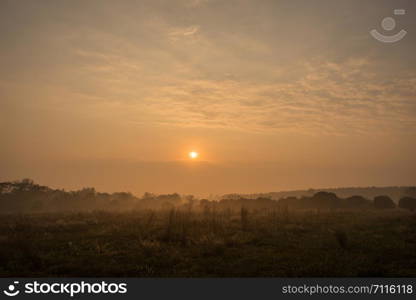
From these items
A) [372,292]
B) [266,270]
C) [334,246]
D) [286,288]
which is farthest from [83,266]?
[334,246]

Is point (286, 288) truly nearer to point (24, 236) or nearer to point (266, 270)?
point (266, 270)

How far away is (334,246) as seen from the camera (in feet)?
58.1

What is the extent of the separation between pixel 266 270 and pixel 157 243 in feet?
23.0

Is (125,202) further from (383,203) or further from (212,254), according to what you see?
(212,254)

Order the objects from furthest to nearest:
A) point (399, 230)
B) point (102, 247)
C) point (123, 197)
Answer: point (123, 197) < point (399, 230) < point (102, 247)

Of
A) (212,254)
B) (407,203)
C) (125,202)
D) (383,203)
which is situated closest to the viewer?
(212,254)
